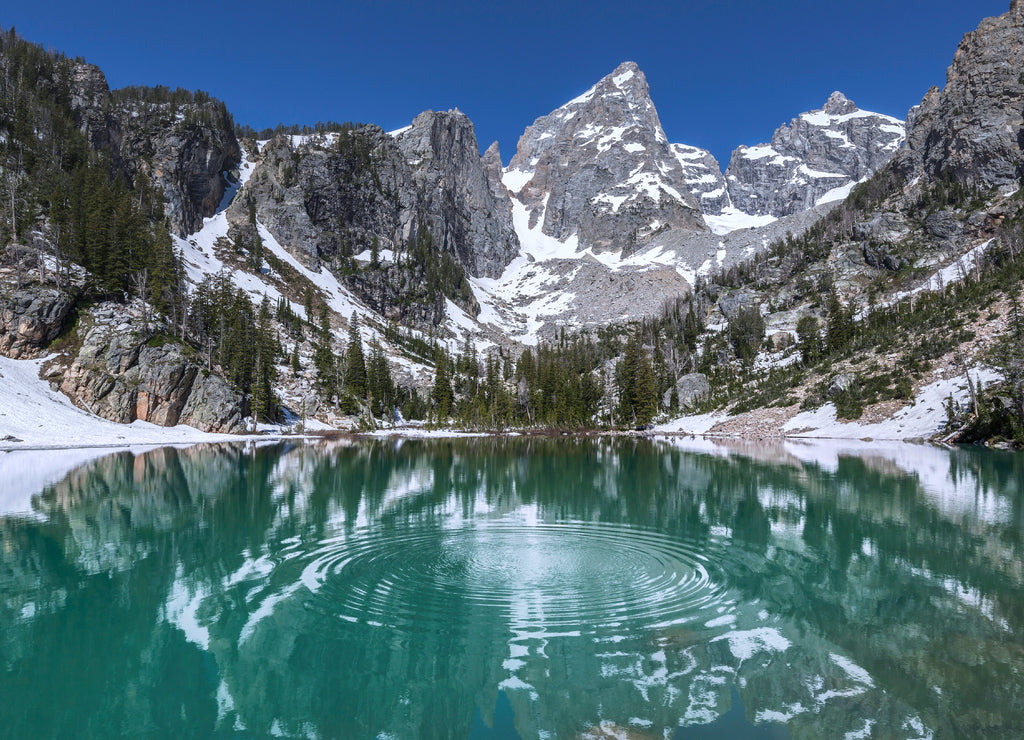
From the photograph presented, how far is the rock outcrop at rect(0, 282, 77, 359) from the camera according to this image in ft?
193

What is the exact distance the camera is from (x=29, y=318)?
196ft

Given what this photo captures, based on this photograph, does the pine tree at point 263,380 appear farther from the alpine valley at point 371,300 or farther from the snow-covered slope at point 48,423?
the snow-covered slope at point 48,423

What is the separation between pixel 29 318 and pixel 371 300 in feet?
362

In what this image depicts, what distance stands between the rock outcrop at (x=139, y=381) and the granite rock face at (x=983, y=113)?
142018 mm

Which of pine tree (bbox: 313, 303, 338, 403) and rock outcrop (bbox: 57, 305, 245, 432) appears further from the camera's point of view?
pine tree (bbox: 313, 303, 338, 403)

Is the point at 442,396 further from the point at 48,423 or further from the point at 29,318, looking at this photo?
the point at 48,423

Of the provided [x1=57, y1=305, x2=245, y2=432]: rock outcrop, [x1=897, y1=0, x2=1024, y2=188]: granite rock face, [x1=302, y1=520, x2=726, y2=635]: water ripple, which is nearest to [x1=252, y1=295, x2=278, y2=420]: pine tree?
[x1=57, y1=305, x2=245, y2=432]: rock outcrop

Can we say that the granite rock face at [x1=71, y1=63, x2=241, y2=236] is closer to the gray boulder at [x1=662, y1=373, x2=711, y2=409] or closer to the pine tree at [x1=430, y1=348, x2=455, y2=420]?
the pine tree at [x1=430, y1=348, x2=455, y2=420]

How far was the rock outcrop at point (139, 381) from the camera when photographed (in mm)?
59531

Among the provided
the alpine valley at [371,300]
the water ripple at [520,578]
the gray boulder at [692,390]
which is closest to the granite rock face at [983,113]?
the alpine valley at [371,300]

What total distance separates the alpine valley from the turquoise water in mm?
39697

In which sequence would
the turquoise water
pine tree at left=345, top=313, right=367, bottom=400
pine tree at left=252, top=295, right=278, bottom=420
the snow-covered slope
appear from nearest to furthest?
the turquoise water, the snow-covered slope, pine tree at left=252, top=295, right=278, bottom=420, pine tree at left=345, top=313, right=367, bottom=400

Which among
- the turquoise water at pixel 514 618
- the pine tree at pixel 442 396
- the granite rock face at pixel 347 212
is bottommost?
the turquoise water at pixel 514 618

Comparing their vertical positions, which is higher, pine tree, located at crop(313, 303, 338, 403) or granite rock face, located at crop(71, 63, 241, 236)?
granite rock face, located at crop(71, 63, 241, 236)
